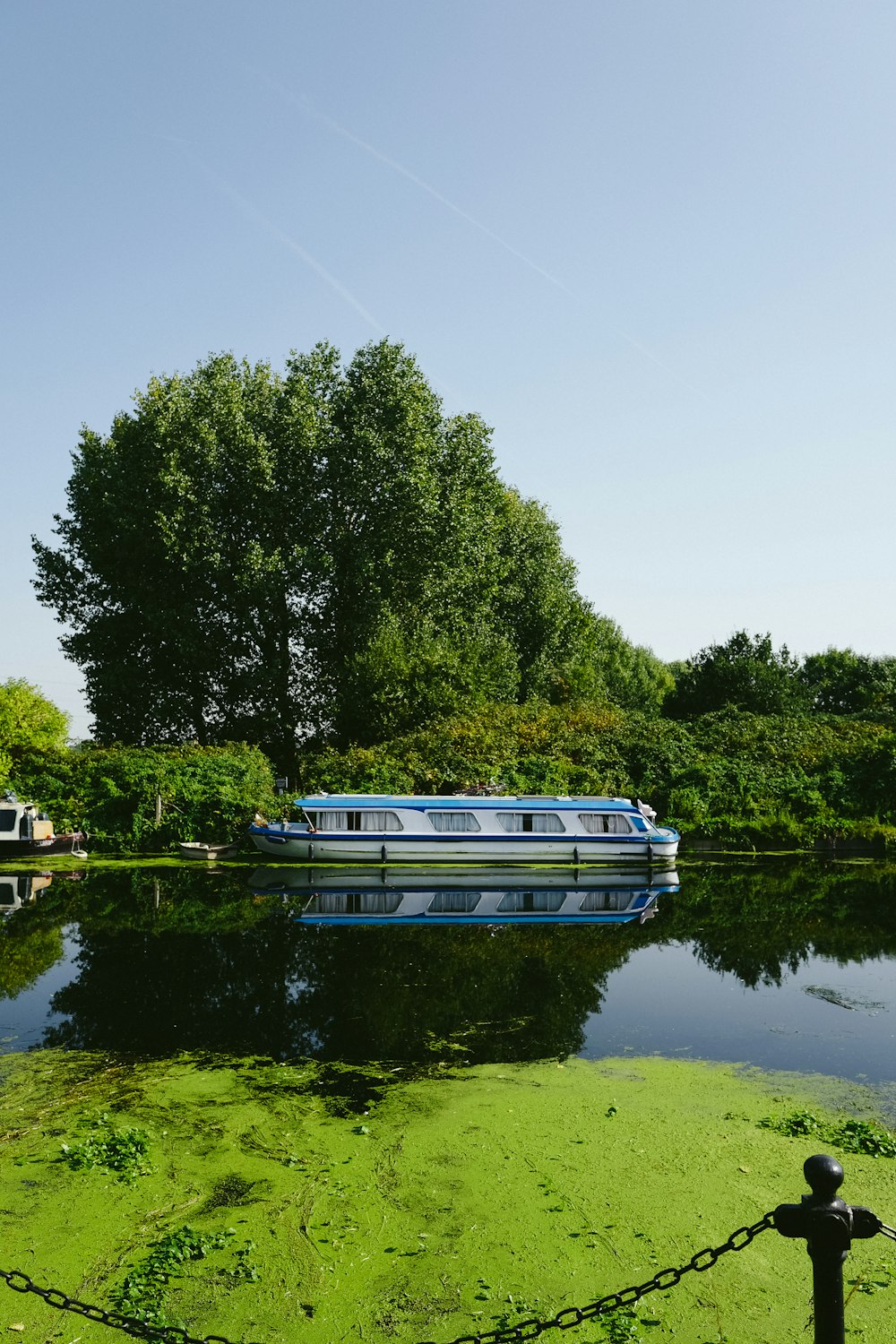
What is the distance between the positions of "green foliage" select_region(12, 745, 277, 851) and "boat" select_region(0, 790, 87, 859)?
1.84 m

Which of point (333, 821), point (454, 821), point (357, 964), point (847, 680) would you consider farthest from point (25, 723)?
point (847, 680)

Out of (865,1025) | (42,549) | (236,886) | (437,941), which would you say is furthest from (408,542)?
(865,1025)

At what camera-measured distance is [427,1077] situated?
9.88m

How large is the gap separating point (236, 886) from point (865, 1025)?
46.5 ft

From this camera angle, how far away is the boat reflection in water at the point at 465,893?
61.8ft

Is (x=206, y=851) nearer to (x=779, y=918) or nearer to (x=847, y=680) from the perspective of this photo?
(x=779, y=918)

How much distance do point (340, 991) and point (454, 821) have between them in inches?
482

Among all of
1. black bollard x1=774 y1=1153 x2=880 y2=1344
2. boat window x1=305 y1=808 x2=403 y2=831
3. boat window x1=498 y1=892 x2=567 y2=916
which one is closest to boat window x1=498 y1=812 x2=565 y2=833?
boat window x1=305 y1=808 x2=403 y2=831

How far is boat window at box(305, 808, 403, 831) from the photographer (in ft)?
82.5

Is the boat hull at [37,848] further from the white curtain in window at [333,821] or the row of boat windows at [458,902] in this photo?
the row of boat windows at [458,902]

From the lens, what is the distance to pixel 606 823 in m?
25.8

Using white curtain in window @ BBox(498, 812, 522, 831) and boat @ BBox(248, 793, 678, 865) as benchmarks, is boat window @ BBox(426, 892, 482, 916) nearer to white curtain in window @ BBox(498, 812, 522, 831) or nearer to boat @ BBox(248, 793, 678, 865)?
boat @ BBox(248, 793, 678, 865)

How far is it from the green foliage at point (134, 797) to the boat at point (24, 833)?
1844 mm

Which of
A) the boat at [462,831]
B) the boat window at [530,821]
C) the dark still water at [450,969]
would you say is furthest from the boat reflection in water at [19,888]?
the boat window at [530,821]
